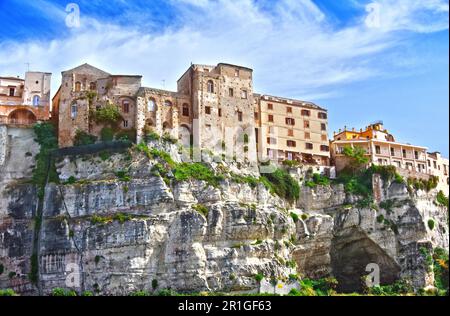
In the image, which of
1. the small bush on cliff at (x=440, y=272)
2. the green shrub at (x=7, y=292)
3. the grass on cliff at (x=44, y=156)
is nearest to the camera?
the green shrub at (x=7, y=292)

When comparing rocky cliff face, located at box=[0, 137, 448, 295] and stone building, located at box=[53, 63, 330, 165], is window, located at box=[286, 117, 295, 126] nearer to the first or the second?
stone building, located at box=[53, 63, 330, 165]

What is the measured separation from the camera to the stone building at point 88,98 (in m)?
48.2

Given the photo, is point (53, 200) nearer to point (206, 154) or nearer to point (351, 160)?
point (206, 154)

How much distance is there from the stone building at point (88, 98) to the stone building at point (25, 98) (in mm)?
918

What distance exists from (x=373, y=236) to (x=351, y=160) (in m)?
6.38

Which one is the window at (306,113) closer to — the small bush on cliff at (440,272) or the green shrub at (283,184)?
the green shrub at (283,184)

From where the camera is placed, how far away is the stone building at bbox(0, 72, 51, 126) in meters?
50.3

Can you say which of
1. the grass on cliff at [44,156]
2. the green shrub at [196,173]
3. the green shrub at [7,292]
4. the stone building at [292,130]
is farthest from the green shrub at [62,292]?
the stone building at [292,130]

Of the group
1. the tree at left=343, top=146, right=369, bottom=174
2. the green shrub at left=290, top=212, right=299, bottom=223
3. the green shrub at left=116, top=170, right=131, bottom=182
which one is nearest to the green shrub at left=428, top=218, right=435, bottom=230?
the tree at left=343, top=146, right=369, bottom=174

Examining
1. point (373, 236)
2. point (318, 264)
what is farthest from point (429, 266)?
point (318, 264)

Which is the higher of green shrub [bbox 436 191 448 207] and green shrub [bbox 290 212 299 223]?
green shrub [bbox 436 191 448 207]

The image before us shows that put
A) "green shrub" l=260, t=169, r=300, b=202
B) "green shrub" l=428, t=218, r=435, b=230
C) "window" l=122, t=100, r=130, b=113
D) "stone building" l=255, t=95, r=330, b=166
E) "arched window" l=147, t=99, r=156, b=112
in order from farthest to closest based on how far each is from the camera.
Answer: "green shrub" l=428, t=218, r=435, b=230, "stone building" l=255, t=95, r=330, b=166, "green shrub" l=260, t=169, r=300, b=202, "window" l=122, t=100, r=130, b=113, "arched window" l=147, t=99, r=156, b=112

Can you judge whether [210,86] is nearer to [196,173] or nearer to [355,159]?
[196,173]

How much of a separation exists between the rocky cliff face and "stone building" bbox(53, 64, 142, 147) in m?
2.35
